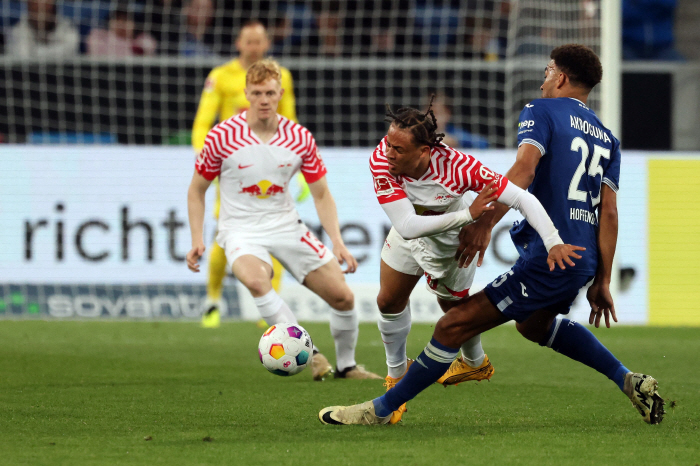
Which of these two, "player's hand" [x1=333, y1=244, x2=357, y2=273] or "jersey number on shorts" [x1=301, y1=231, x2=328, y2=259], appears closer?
"player's hand" [x1=333, y1=244, x2=357, y2=273]

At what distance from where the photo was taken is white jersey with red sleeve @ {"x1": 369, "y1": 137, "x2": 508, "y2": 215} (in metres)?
4.27

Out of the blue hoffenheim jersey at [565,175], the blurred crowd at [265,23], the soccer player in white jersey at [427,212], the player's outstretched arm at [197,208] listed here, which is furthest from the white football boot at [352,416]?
the blurred crowd at [265,23]

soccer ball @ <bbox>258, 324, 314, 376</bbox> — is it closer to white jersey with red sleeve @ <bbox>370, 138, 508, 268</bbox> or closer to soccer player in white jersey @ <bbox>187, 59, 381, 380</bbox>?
soccer player in white jersey @ <bbox>187, 59, 381, 380</bbox>

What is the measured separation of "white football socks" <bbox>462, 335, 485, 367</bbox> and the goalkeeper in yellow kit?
3408mm

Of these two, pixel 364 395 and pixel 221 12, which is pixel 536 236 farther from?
pixel 221 12

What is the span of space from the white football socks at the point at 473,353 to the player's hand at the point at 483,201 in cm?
113

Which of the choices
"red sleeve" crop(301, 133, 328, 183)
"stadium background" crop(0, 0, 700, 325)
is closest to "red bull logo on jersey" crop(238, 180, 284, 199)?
"red sleeve" crop(301, 133, 328, 183)

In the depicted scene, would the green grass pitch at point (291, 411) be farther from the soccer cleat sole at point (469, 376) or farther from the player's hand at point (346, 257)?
the player's hand at point (346, 257)

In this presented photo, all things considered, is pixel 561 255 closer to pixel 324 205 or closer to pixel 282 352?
pixel 282 352

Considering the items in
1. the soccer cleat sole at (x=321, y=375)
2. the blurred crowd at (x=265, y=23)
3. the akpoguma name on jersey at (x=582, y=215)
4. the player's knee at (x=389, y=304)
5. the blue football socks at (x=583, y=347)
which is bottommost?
the soccer cleat sole at (x=321, y=375)

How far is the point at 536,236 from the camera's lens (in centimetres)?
430

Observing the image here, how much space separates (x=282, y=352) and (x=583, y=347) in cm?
150

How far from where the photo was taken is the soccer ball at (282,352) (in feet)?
17.0

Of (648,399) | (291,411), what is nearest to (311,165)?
(291,411)
